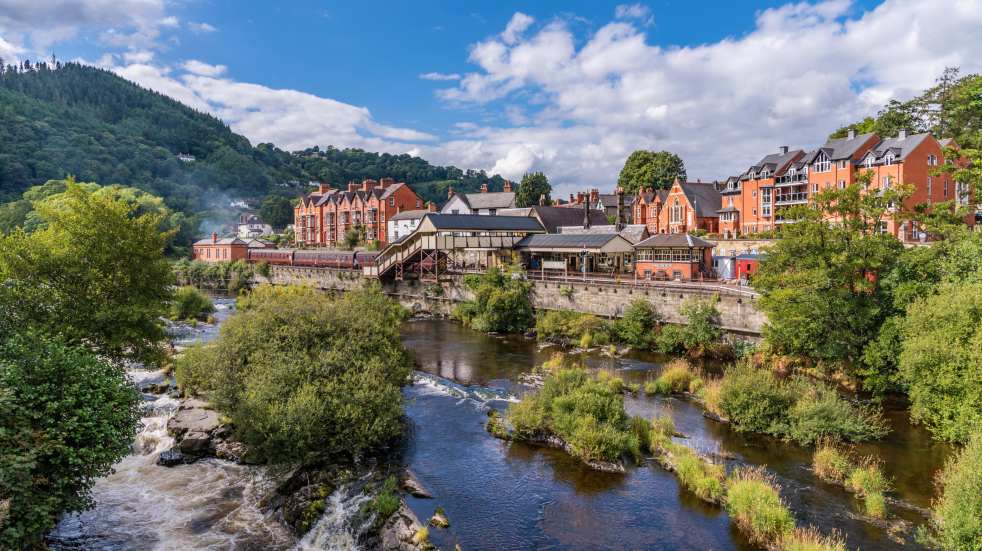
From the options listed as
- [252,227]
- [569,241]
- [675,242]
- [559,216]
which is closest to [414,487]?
[675,242]

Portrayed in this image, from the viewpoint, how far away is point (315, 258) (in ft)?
219

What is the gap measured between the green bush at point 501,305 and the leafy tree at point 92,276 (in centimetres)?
2232

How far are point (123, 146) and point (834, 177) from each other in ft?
475

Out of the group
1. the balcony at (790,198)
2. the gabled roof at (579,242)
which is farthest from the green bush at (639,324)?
the balcony at (790,198)

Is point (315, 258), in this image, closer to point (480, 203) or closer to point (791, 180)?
point (480, 203)

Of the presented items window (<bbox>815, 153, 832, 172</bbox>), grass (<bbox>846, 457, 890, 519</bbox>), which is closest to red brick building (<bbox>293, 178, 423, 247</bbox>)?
window (<bbox>815, 153, 832, 172</bbox>)

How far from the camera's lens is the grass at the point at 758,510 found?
13.0m

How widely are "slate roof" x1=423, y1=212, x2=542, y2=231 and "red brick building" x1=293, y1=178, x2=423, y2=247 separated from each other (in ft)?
84.4

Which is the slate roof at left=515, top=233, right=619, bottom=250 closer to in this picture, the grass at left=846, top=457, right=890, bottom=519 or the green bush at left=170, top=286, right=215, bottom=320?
the green bush at left=170, top=286, right=215, bottom=320

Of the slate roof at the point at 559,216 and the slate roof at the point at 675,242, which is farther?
the slate roof at the point at 559,216

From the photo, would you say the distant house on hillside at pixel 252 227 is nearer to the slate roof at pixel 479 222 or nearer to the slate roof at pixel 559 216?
the slate roof at pixel 559 216

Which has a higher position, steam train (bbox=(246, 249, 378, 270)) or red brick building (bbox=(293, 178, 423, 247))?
red brick building (bbox=(293, 178, 423, 247))

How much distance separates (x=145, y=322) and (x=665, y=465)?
19.9m

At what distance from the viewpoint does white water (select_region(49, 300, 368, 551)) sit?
13773 millimetres
